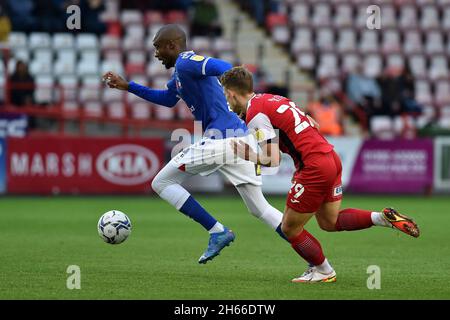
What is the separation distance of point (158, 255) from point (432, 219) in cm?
607

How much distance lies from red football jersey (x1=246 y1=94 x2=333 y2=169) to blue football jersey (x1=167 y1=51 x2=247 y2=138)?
42.1 inches

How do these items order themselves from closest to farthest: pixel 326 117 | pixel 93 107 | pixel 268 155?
pixel 268 155
pixel 326 117
pixel 93 107

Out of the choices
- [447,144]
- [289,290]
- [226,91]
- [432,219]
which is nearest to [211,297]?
[289,290]

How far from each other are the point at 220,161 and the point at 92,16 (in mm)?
14636

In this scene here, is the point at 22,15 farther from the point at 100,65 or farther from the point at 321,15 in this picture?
the point at 321,15

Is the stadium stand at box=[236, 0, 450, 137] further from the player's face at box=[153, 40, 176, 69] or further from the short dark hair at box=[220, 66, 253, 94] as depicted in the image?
the short dark hair at box=[220, 66, 253, 94]

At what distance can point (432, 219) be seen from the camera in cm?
1481

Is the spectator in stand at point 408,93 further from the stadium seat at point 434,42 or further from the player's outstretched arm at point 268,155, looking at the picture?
the player's outstretched arm at point 268,155

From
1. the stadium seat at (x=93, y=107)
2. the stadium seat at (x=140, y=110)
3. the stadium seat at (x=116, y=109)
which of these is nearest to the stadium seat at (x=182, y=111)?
the stadium seat at (x=140, y=110)

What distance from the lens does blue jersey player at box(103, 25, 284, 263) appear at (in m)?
8.80

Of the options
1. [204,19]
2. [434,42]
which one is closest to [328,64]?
[434,42]

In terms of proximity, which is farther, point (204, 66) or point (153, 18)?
point (153, 18)

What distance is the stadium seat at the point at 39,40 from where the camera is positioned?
22.3 metres

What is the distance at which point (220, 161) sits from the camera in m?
8.98
